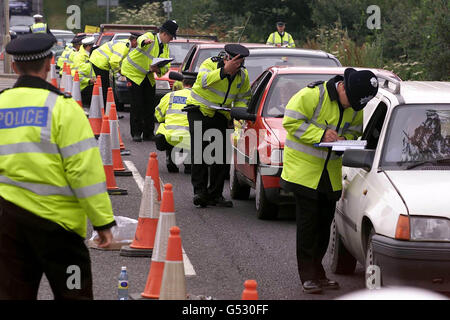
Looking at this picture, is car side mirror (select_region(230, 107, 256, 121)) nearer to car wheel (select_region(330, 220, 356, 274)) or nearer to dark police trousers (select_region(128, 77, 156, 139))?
car wheel (select_region(330, 220, 356, 274))

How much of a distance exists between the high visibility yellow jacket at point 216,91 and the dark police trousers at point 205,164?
0.09 metres

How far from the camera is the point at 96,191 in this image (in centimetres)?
565

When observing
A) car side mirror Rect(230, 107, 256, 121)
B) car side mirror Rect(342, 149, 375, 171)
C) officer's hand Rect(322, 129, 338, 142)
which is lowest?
car side mirror Rect(230, 107, 256, 121)

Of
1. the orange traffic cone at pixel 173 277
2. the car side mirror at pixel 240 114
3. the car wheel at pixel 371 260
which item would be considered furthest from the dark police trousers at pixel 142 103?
the orange traffic cone at pixel 173 277

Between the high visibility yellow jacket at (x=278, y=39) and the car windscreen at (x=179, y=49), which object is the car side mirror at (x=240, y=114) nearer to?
the car windscreen at (x=179, y=49)

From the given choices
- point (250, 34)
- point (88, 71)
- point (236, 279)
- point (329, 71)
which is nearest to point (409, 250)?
point (236, 279)

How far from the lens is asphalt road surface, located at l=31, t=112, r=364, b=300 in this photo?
8.27m

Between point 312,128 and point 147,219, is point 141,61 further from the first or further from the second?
point 312,128

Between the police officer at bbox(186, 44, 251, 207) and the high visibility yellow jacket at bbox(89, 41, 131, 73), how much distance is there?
8113 millimetres

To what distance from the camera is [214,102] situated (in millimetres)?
11992

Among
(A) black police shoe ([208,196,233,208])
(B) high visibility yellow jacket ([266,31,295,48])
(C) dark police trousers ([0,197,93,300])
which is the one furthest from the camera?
(B) high visibility yellow jacket ([266,31,295,48])

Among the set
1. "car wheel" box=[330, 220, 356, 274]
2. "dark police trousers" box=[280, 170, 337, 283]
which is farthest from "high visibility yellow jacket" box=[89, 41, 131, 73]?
"dark police trousers" box=[280, 170, 337, 283]

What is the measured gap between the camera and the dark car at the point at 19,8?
71062mm

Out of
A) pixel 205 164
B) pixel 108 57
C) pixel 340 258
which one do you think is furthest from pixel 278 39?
pixel 340 258
